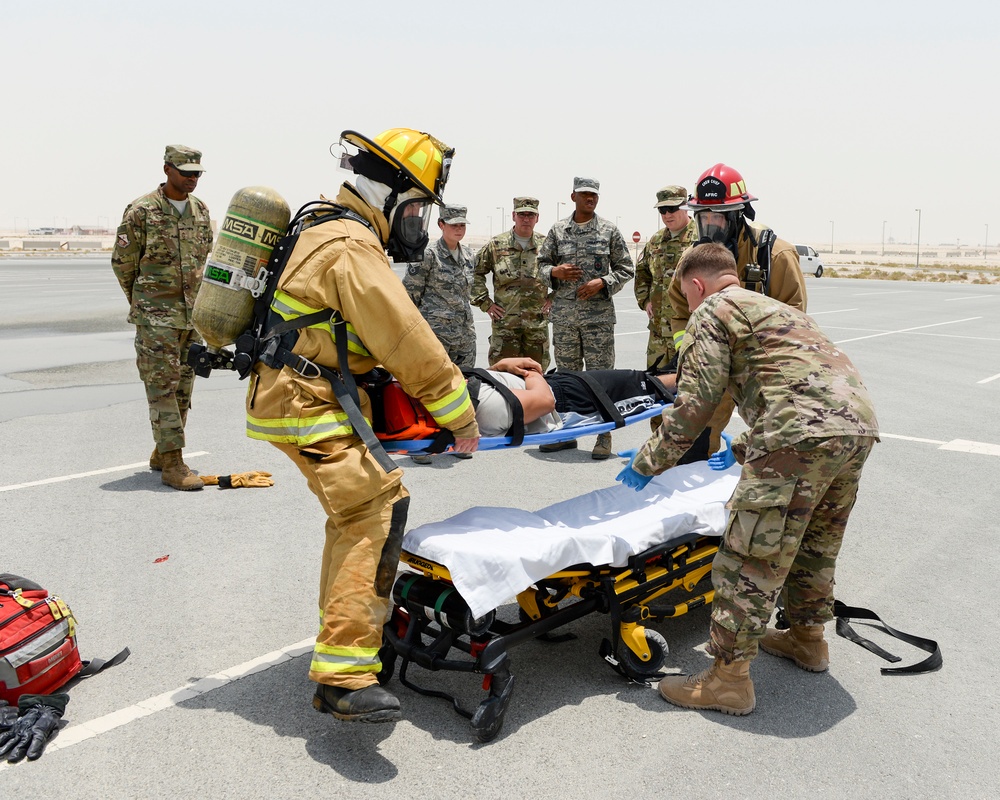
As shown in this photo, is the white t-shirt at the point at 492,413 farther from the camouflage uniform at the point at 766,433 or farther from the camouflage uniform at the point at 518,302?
the camouflage uniform at the point at 518,302

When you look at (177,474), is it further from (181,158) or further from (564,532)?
(564,532)

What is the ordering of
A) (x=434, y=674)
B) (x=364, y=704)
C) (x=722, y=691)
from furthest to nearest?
(x=434, y=674) → (x=722, y=691) → (x=364, y=704)

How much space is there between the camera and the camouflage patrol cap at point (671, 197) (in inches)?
315

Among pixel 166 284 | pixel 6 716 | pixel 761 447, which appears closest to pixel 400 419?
pixel 761 447

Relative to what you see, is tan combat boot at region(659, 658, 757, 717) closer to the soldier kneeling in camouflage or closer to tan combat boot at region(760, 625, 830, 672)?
the soldier kneeling in camouflage

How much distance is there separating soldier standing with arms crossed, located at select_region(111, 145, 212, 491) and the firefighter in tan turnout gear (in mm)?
3529

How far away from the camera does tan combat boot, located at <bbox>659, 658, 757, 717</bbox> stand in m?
3.83

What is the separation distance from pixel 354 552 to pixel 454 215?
5551 millimetres

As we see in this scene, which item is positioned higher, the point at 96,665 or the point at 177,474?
the point at 177,474

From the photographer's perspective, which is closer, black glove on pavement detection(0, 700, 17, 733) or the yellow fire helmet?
black glove on pavement detection(0, 700, 17, 733)

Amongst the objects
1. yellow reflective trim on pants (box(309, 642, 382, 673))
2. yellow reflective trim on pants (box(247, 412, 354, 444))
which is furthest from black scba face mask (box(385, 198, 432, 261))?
yellow reflective trim on pants (box(309, 642, 382, 673))

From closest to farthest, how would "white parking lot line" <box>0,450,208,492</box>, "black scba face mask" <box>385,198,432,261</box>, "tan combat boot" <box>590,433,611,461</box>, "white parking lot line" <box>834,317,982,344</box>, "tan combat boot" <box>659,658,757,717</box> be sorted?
1. "tan combat boot" <box>659,658,757,717</box>
2. "black scba face mask" <box>385,198,432,261</box>
3. "white parking lot line" <box>0,450,208,492</box>
4. "tan combat boot" <box>590,433,611,461</box>
5. "white parking lot line" <box>834,317,982,344</box>

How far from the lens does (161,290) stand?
7.07 meters

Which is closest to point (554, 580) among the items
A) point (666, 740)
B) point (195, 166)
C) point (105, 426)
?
point (666, 740)
